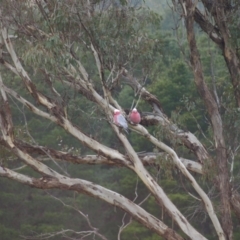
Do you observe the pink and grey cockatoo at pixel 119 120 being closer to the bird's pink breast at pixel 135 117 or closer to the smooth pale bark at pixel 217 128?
the bird's pink breast at pixel 135 117

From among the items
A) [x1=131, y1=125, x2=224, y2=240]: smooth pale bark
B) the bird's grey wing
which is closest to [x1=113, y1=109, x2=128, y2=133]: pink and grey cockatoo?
the bird's grey wing

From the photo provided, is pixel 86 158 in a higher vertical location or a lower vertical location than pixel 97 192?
higher

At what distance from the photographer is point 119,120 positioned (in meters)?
7.40

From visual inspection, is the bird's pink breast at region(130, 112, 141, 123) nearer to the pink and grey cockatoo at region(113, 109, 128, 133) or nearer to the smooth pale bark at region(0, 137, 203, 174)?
the pink and grey cockatoo at region(113, 109, 128, 133)

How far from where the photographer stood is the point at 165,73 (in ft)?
→ 59.6

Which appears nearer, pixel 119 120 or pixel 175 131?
pixel 119 120

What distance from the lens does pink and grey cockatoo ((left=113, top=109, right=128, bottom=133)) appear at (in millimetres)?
7383

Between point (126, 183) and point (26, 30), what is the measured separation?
31.8 ft

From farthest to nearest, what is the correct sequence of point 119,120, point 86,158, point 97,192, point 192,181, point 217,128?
point 86,158, point 217,128, point 97,192, point 192,181, point 119,120

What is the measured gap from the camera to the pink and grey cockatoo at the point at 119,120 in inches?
291

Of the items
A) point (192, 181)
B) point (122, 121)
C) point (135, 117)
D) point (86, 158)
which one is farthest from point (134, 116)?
point (86, 158)

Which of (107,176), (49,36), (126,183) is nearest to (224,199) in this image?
(49,36)

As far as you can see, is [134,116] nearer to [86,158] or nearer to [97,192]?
[97,192]

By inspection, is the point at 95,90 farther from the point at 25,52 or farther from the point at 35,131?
the point at 35,131
